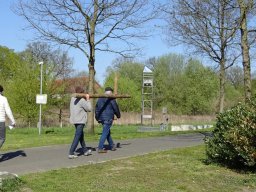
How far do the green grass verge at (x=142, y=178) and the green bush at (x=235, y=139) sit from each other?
1.09ft

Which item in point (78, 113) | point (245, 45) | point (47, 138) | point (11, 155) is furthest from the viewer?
point (47, 138)

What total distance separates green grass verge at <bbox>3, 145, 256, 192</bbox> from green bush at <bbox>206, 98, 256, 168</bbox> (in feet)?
1.09

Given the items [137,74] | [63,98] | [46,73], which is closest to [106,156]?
[46,73]

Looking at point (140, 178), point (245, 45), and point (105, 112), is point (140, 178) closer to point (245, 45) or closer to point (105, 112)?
point (105, 112)

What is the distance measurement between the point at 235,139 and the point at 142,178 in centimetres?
245

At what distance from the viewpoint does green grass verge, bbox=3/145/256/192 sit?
7.62m

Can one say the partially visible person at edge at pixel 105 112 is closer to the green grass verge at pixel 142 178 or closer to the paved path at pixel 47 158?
the paved path at pixel 47 158

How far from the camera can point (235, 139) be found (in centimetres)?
971

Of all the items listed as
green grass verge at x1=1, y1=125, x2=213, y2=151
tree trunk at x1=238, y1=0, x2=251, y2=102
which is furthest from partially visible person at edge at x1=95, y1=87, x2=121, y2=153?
tree trunk at x1=238, y1=0, x2=251, y2=102

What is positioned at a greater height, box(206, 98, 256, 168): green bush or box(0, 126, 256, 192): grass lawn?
box(206, 98, 256, 168): green bush

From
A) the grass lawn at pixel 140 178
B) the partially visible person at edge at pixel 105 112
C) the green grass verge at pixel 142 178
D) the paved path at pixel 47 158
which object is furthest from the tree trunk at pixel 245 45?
the green grass verge at pixel 142 178

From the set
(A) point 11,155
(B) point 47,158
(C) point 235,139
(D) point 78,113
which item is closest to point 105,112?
(D) point 78,113

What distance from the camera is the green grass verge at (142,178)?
762cm

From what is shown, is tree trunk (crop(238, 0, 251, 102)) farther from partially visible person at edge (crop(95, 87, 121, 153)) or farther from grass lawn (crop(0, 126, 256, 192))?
grass lawn (crop(0, 126, 256, 192))
